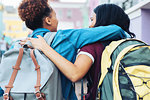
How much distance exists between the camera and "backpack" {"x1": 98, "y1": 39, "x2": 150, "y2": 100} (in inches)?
41.8

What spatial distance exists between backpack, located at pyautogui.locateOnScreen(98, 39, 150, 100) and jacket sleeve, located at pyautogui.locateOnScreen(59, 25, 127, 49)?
0.14 m

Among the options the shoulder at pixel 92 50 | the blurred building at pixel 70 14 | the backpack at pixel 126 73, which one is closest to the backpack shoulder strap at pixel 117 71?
the backpack at pixel 126 73

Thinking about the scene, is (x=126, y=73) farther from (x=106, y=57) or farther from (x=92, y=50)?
(x=92, y=50)

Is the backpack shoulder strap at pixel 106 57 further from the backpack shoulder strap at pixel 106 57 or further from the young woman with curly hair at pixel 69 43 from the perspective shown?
the young woman with curly hair at pixel 69 43

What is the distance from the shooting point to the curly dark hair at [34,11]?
156 centimetres

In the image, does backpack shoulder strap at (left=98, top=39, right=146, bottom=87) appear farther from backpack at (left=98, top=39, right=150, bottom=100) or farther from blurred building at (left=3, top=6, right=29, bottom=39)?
blurred building at (left=3, top=6, right=29, bottom=39)

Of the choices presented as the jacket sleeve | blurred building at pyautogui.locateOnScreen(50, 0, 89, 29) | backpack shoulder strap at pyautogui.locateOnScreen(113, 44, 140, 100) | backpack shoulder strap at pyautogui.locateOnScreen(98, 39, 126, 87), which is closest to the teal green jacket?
the jacket sleeve

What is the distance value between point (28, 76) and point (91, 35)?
0.60 metres

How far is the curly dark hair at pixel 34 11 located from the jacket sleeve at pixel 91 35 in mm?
383

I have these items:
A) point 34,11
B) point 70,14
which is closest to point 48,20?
point 34,11

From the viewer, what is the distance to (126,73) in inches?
43.5

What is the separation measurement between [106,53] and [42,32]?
64cm

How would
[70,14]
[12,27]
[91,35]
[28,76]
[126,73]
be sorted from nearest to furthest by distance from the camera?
[126,73], [28,76], [91,35], [12,27], [70,14]

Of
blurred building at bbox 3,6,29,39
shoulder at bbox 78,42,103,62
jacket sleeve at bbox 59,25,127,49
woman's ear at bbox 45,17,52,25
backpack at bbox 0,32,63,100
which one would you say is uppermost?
blurred building at bbox 3,6,29,39
